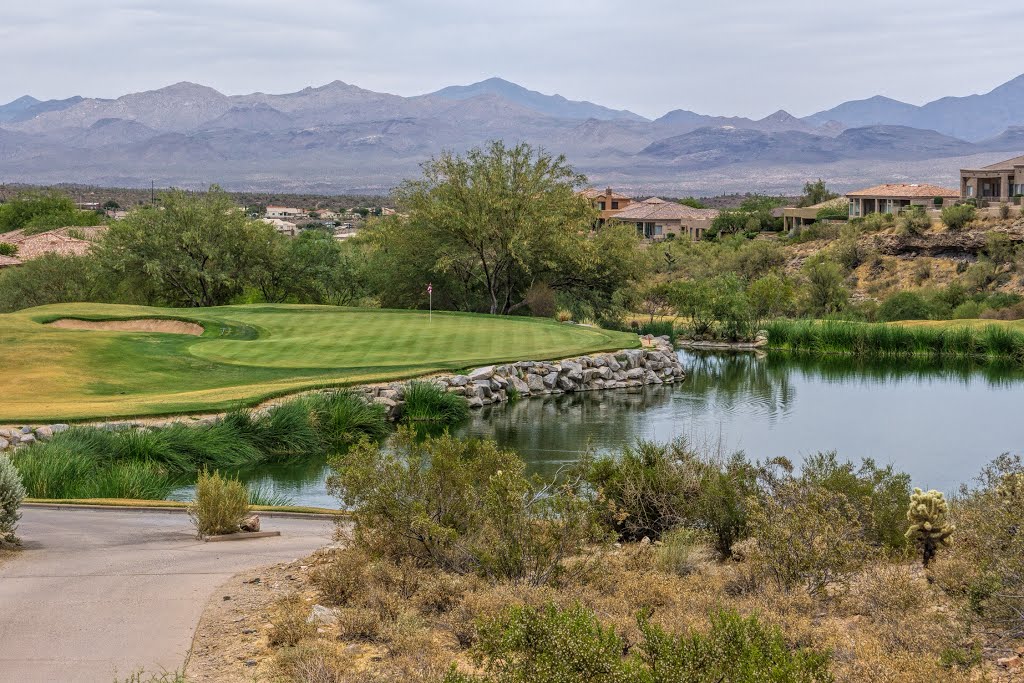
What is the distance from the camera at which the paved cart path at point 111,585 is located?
27.0ft

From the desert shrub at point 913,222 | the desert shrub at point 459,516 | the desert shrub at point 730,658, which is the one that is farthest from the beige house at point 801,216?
the desert shrub at point 730,658

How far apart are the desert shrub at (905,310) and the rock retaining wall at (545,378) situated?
56.2ft

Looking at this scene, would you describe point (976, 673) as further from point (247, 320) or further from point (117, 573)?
point (247, 320)

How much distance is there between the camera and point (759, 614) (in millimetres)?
8281

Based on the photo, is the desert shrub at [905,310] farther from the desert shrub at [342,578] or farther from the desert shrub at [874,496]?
the desert shrub at [342,578]

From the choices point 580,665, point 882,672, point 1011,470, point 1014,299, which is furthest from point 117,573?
point 1014,299

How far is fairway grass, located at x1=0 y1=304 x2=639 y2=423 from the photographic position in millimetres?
23844

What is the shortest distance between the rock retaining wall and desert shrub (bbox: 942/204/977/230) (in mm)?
37217

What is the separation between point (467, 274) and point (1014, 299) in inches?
1002

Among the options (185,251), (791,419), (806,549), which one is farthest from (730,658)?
(185,251)

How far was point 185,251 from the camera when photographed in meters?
45.0

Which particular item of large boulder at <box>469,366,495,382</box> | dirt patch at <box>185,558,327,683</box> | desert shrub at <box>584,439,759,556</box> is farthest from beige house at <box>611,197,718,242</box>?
dirt patch at <box>185,558,327,683</box>

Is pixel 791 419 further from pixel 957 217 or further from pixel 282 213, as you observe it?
pixel 282 213

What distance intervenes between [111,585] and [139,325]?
24656mm
